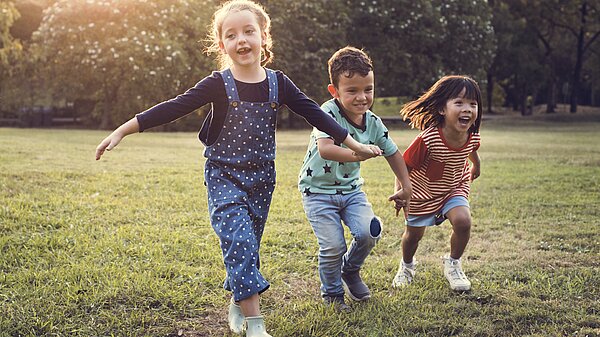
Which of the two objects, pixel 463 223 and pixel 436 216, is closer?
pixel 463 223

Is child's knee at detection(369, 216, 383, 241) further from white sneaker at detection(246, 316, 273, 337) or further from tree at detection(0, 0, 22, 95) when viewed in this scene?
tree at detection(0, 0, 22, 95)

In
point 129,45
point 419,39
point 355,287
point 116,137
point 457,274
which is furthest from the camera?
point 419,39

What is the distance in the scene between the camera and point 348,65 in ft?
11.7

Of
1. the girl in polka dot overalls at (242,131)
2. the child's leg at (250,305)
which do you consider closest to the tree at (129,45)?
the girl in polka dot overalls at (242,131)

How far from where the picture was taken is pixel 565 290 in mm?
3977

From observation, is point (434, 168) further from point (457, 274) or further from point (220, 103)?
point (220, 103)

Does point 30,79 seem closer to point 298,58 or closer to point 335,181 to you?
point 298,58

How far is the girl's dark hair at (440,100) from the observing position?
4078 millimetres

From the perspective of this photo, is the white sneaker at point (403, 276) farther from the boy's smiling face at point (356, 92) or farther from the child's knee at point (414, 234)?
the boy's smiling face at point (356, 92)

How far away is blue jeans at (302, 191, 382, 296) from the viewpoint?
357 centimetres

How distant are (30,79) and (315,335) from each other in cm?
2664

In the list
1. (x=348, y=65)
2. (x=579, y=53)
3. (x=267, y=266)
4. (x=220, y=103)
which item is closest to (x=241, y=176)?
(x=220, y=103)

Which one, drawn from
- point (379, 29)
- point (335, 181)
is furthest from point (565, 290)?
point (379, 29)

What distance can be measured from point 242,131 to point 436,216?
1.56 metres
